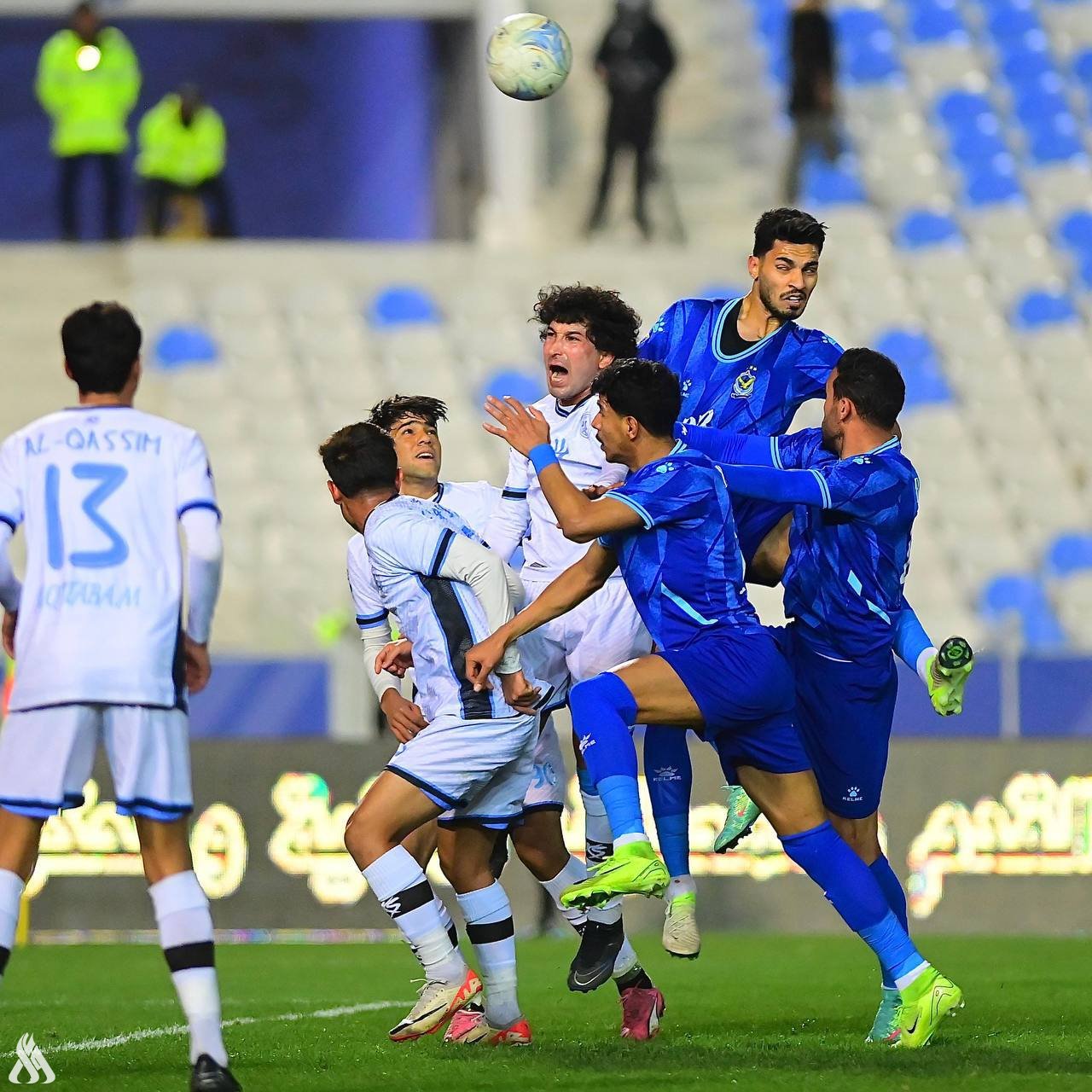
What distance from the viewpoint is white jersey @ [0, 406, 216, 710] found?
17.3 feet

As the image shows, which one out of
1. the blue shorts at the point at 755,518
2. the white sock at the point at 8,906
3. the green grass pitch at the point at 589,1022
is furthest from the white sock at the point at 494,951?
the white sock at the point at 8,906

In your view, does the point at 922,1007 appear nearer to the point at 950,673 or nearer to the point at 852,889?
the point at 852,889

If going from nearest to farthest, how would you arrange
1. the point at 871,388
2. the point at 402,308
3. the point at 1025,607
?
1. the point at 871,388
2. the point at 1025,607
3. the point at 402,308

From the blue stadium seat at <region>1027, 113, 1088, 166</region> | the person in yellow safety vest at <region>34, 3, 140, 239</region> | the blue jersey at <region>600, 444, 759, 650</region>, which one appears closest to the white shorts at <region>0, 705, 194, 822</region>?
the blue jersey at <region>600, 444, 759, 650</region>

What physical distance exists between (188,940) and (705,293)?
13.2m

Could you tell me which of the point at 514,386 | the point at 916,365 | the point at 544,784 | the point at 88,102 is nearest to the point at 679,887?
the point at 544,784

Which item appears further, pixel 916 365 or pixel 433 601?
pixel 916 365

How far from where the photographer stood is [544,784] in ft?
22.9

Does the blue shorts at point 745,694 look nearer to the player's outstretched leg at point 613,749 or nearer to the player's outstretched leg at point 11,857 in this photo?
the player's outstretched leg at point 613,749

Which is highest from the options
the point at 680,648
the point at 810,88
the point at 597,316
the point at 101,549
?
the point at 810,88

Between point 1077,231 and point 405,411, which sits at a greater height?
point 1077,231

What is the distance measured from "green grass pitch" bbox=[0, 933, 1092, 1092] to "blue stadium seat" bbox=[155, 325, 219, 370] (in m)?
7.19

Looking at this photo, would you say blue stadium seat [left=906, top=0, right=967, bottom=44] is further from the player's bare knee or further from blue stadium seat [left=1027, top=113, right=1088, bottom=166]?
the player's bare knee

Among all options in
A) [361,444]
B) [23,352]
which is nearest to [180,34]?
[23,352]
